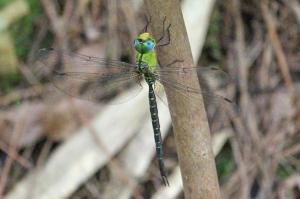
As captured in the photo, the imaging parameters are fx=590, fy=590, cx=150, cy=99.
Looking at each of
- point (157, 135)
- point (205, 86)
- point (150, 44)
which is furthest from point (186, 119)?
point (205, 86)

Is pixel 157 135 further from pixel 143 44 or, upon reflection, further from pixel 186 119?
pixel 186 119

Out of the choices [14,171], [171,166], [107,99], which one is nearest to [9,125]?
[14,171]

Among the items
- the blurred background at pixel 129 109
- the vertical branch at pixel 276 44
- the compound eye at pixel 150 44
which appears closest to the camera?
the compound eye at pixel 150 44

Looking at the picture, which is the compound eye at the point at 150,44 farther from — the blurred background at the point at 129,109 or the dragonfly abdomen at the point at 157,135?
the blurred background at the point at 129,109

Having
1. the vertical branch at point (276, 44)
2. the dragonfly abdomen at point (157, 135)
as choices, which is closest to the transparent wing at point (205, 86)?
the dragonfly abdomen at point (157, 135)

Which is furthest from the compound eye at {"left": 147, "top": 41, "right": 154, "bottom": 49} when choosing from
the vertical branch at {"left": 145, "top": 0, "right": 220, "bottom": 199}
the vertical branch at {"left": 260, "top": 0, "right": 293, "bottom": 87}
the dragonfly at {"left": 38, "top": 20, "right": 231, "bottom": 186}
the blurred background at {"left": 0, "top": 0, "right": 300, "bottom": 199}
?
the vertical branch at {"left": 260, "top": 0, "right": 293, "bottom": 87}

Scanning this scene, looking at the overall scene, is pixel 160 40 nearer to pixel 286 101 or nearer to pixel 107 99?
pixel 107 99
